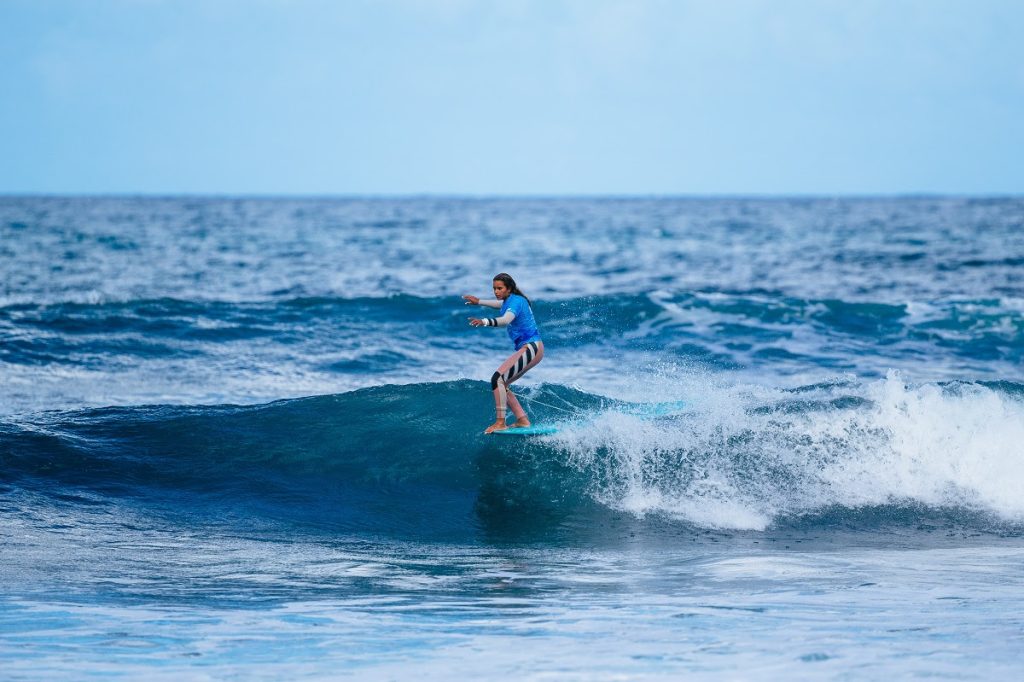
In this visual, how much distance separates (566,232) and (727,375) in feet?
164

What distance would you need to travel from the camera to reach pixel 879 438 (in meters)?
11.3

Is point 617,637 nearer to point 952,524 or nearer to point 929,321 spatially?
point 952,524

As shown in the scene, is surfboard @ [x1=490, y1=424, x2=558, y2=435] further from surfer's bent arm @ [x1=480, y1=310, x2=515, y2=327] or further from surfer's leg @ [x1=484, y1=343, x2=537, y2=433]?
surfer's bent arm @ [x1=480, y1=310, x2=515, y2=327]

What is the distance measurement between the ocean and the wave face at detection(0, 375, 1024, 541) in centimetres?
4

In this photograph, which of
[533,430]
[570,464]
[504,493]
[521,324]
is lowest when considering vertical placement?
[504,493]

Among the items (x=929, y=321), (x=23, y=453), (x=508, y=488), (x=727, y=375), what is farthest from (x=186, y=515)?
(x=929, y=321)

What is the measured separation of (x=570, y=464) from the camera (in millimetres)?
10945

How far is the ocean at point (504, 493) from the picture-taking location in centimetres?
608

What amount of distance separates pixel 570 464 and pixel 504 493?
0.76 metres

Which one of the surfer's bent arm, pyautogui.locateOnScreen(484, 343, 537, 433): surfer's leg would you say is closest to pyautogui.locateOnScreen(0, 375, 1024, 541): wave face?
pyautogui.locateOnScreen(484, 343, 537, 433): surfer's leg

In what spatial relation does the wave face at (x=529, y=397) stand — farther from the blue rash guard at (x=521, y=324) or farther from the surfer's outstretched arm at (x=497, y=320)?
the surfer's outstretched arm at (x=497, y=320)

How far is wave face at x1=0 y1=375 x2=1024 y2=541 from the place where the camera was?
9.91 meters

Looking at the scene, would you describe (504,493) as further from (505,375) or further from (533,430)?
(505,375)

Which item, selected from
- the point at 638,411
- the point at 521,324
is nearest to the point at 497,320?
the point at 521,324
